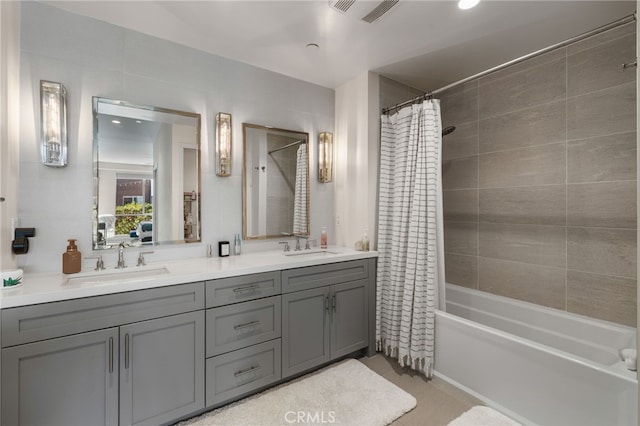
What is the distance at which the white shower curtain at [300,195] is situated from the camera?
2643 mm

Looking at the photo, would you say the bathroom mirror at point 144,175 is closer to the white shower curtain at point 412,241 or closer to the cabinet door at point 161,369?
the cabinet door at point 161,369

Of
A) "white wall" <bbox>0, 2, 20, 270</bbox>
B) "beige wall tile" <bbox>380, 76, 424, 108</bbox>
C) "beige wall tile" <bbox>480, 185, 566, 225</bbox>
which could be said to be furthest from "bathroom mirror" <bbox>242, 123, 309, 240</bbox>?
"beige wall tile" <bbox>480, 185, 566, 225</bbox>

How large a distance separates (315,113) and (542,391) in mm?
2684

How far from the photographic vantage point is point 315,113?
2744mm

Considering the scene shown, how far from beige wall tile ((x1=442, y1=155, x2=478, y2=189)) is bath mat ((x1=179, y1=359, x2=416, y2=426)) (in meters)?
2.01

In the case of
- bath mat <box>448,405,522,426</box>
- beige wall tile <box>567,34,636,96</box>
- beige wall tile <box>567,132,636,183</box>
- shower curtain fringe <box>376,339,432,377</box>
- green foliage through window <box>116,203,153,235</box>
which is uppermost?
beige wall tile <box>567,34,636,96</box>

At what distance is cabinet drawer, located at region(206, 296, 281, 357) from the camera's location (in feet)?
5.47

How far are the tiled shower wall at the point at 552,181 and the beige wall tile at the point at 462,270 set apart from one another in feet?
0.03

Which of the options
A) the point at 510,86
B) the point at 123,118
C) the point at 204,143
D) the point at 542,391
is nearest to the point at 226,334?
the point at 204,143

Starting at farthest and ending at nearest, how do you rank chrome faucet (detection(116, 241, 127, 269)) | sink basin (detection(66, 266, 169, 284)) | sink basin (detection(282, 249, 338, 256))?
sink basin (detection(282, 249, 338, 256)), chrome faucet (detection(116, 241, 127, 269)), sink basin (detection(66, 266, 169, 284))

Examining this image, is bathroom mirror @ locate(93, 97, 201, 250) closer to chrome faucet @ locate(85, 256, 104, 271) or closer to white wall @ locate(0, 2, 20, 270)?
chrome faucet @ locate(85, 256, 104, 271)

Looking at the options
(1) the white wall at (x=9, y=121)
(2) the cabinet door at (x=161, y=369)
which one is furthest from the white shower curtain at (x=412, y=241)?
(1) the white wall at (x=9, y=121)

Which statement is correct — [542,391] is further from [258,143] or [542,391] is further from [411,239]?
[258,143]

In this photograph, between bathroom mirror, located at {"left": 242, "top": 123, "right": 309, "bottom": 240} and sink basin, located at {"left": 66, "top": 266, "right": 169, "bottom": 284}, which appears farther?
bathroom mirror, located at {"left": 242, "top": 123, "right": 309, "bottom": 240}
